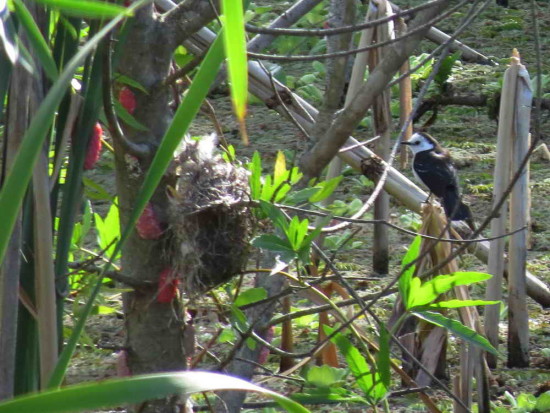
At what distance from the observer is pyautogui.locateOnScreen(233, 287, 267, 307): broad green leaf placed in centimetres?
168

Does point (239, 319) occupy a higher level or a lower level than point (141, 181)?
lower

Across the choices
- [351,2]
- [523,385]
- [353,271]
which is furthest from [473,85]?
[351,2]

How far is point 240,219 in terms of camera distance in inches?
67.7

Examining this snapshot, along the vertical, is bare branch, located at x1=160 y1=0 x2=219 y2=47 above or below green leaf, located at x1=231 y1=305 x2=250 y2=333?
above

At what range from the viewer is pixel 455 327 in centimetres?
173

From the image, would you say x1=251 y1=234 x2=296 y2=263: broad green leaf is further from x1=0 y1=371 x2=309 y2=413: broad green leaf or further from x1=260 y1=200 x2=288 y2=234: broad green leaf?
x1=0 y1=371 x2=309 y2=413: broad green leaf

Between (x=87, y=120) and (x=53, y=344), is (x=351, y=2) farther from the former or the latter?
(x=53, y=344)

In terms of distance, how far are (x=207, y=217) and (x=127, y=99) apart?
291mm

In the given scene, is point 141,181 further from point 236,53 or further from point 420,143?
point 420,143

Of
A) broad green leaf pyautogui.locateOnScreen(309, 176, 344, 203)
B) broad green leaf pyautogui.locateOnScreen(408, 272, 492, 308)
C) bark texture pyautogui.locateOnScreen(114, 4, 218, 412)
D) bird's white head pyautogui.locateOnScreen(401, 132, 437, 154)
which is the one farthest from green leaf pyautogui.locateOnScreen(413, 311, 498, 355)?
bird's white head pyautogui.locateOnScreen(401, 132, 437, 154)

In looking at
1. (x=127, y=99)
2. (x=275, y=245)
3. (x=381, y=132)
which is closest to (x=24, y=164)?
(x=127, y=99)

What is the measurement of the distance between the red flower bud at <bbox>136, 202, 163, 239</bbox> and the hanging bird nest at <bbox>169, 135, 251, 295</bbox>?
2 cm

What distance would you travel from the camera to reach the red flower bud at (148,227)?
1.55 m

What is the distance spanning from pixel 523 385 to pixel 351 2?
134cm
